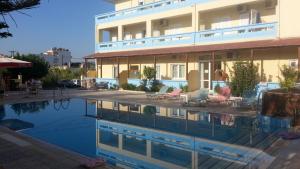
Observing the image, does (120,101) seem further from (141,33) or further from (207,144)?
(141,33)

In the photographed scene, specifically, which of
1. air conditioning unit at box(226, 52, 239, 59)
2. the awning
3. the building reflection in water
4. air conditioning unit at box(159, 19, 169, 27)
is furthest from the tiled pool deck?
air conditioning unit at box(159, 19, 169, 27)

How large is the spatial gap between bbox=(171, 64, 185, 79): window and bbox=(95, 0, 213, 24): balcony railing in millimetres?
4946

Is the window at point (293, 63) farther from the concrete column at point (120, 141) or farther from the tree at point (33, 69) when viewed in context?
the tree at point (33, 69)

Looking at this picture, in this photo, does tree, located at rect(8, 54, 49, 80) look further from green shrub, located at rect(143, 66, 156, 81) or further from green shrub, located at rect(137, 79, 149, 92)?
green shrub, located at rect(143, 66, 156, 81)

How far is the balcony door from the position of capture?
25.1 meters

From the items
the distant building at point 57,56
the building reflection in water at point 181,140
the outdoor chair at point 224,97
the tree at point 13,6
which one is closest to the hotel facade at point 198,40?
the outdoor chair at point 224,97

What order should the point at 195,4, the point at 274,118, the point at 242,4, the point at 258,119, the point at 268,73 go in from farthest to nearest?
the point at 195,4 < the point at 242,4 < the point at 268,73 < the point at 258,119 < the point at 274,118

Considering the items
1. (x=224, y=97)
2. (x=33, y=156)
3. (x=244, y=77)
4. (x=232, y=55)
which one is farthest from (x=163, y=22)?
(x=33, y=156)

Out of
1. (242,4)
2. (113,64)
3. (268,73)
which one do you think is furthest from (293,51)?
(113,64)

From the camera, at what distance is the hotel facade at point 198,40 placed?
67.3ft

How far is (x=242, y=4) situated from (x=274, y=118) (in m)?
13.8

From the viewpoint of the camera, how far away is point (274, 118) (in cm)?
1191

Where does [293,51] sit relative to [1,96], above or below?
above

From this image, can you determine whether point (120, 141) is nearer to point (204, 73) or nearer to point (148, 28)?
point (204, 73)
